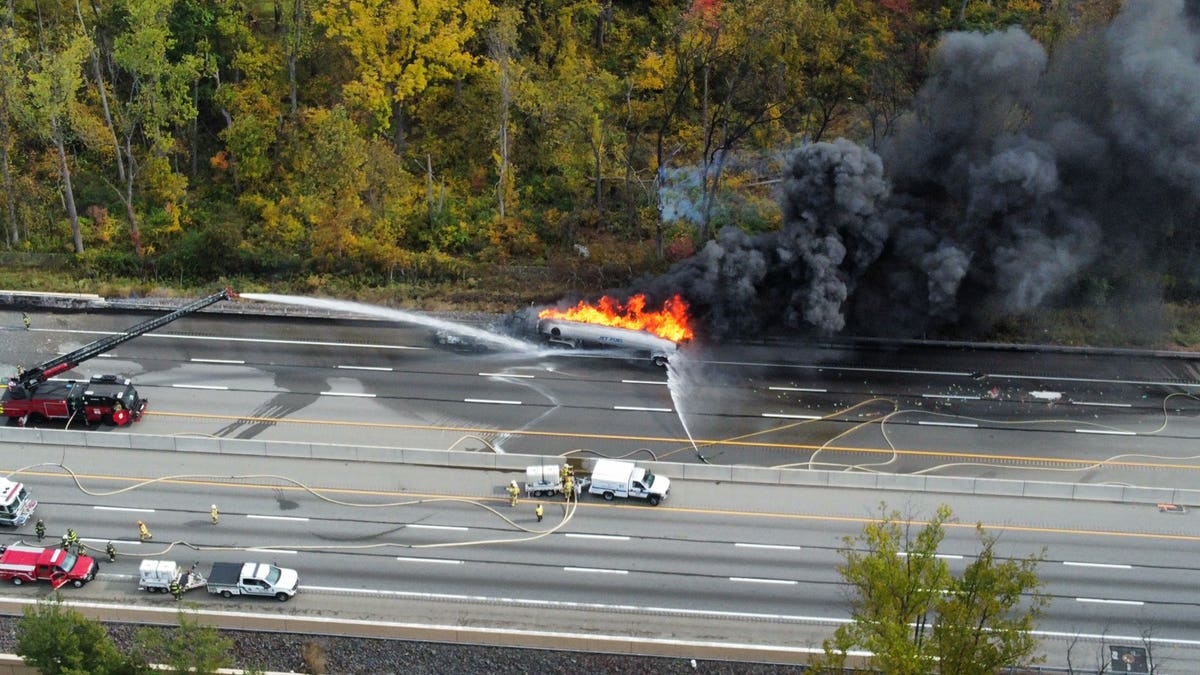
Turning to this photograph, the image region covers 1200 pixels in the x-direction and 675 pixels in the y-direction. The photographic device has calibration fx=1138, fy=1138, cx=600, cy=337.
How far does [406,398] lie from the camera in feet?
145

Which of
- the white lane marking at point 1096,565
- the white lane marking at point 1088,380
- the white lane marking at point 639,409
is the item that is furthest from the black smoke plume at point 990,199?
the white lane marking at point 1096,565

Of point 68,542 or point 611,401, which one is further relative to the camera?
point 611,401

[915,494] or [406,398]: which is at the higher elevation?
[406,398]

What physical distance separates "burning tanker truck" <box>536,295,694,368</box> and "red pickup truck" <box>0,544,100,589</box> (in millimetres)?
19749

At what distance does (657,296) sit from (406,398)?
11.1 meters

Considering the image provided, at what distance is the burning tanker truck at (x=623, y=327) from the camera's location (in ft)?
152

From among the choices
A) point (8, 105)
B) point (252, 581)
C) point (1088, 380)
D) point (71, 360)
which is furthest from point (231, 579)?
point (1088, 380)

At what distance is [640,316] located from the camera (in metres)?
47.3

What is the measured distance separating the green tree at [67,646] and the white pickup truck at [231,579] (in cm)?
371

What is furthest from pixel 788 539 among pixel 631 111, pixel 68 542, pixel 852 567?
pixel 631 111

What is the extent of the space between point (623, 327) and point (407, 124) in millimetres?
20195

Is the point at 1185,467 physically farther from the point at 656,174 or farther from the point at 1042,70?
the point at 656,174

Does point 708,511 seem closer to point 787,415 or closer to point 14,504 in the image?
point 787,415

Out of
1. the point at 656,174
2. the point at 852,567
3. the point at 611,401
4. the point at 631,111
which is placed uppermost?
the point at 631,111
